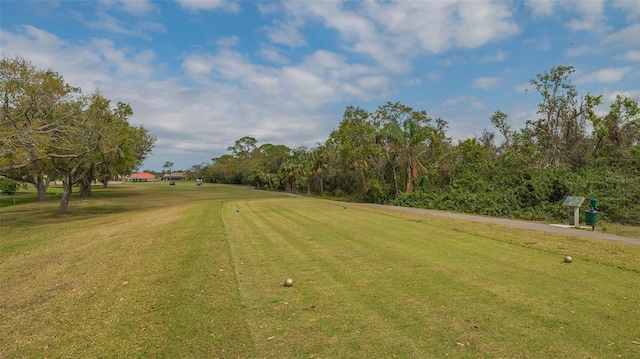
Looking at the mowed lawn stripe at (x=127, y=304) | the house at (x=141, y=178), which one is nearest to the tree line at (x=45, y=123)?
the mowed lawn stripe at (x=127, y=304)

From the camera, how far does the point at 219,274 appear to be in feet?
24.3

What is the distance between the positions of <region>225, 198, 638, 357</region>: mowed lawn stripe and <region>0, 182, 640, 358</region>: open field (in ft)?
0.09

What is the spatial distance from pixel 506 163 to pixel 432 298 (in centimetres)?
2498

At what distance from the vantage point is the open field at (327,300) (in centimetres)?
433

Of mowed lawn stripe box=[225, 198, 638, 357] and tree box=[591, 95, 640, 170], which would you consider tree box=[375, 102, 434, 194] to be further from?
mowed lawn stripe box=[225, 198, 638, 357]

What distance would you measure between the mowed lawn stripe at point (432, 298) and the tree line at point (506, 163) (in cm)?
1335

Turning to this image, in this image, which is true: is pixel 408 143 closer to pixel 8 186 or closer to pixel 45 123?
pixel 45 123

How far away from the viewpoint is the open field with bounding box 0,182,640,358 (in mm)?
4328

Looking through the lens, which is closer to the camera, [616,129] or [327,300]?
[327,300]

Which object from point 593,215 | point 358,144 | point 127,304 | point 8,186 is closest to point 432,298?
point 127,304

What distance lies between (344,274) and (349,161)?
36.9 meters

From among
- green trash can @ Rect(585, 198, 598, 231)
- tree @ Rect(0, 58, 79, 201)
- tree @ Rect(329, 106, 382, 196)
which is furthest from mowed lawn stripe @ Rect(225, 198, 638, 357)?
tree @ Rect(329, 106, 382, 196)

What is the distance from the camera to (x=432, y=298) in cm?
581

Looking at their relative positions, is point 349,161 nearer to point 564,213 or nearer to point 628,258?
point 564,213
